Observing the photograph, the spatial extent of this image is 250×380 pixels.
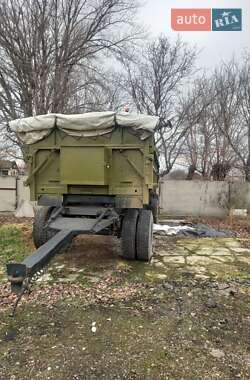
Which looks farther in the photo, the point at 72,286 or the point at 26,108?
the point at 26,108

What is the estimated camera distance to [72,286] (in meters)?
4.75

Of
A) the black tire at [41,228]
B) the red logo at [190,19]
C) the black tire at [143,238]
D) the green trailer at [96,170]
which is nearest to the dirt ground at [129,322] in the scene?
the black tire at [143,238]

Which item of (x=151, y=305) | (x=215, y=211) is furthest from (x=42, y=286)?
(x=215, y=211)

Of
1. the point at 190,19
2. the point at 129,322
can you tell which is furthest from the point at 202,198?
the point at 129,322

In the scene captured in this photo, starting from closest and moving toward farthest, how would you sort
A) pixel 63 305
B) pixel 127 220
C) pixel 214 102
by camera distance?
pixel 63 305, pixel 127 220, pixel 214 102

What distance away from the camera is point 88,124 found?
5738 mm

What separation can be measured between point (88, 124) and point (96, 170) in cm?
74

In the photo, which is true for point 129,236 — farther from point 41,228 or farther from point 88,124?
point 88,124

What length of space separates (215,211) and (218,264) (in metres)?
8.56

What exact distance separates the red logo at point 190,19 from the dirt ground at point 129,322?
690cm

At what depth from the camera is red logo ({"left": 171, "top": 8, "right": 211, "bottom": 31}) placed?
1033cm

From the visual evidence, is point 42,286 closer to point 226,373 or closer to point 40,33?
point 226,373

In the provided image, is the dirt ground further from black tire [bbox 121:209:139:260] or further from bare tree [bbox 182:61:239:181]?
bare tree [bbox 182:61:239:181]

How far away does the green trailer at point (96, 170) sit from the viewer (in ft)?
18.2
